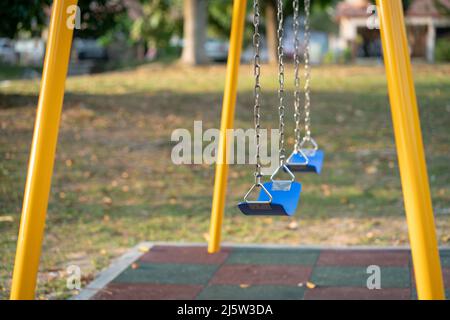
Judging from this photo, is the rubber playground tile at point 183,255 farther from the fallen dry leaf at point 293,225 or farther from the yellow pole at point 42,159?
the yellow pole at point 42,159

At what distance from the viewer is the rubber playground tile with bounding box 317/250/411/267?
20.6 feet

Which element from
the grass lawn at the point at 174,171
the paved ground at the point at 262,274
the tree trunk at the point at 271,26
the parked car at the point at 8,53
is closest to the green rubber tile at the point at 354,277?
the paved ground at the point at 262,274

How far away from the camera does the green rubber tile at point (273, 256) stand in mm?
6465

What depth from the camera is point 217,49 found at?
31797mm

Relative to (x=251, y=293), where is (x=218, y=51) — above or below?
above

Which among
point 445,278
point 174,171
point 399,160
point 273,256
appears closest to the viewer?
point 399,160

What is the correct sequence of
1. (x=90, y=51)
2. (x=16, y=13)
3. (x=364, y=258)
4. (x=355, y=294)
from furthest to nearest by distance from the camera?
(x=90, y=51) → (x=16, y=13) → (x=364, y=258) → (x=355, y=294)

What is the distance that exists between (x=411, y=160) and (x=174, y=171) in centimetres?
707

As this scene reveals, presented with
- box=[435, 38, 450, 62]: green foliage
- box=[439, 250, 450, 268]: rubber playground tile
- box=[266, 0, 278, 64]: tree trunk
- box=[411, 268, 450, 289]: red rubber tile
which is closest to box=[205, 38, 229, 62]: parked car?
box=[435, 38, 450, 62]: green foliage

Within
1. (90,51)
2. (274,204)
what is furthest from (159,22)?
(274,204)

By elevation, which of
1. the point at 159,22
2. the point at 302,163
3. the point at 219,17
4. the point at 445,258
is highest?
the point at 219,17

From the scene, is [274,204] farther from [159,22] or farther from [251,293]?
[159,22]

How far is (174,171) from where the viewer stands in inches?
414

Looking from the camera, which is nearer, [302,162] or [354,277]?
[302,162]
